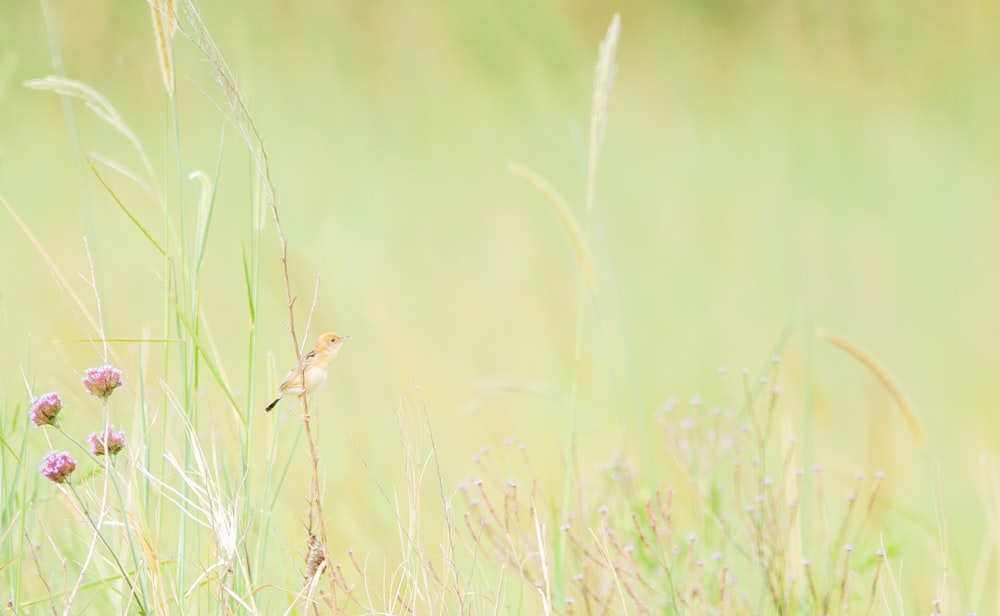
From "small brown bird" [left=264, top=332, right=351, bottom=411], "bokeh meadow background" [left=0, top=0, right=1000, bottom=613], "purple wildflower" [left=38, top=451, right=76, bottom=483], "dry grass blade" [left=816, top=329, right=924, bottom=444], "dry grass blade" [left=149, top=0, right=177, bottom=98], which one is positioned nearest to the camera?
"purple wildflower" [left=38, top=451, right=76, bottom=483]

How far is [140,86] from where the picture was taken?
189 inches

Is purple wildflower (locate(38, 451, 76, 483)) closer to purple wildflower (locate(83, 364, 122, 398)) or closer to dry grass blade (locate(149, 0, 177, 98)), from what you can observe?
purple wildflower (locate(83, 364, 122, 398))

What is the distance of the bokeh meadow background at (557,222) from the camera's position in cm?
300

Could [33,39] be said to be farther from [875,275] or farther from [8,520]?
[8,520]

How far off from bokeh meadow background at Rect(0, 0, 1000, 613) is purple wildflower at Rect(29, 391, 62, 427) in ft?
3.58

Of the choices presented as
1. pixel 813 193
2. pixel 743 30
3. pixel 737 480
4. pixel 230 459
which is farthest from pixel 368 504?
pixel 743 30

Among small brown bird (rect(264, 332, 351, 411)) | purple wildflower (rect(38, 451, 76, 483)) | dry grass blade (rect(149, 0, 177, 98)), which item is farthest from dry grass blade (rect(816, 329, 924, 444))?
Result: purple wildflower (rect(38, 451, 76, 483))

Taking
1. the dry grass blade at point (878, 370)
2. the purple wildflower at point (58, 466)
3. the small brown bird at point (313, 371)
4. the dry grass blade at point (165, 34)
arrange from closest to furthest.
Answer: the purple wildflower at point (58, 466)
the small brown bird at point (313, 371)
the dry grass blade at point (165, 34)
the dry grass blade at point (878, 370)

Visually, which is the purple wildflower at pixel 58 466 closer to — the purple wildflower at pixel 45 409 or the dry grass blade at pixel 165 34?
the purple wildflower at pixel 45 409

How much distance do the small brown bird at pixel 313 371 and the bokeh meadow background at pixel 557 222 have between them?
945 mm

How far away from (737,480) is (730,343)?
5.78 ft

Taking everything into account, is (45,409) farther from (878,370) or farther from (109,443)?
(878,370)

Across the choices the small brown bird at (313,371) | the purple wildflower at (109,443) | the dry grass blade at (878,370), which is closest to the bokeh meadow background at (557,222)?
the dry grass blade at (878,370)

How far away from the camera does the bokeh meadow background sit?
2996 millimetres
